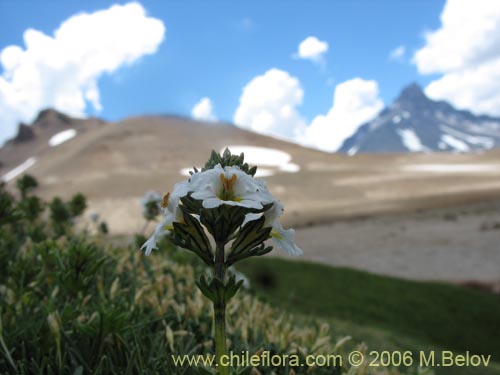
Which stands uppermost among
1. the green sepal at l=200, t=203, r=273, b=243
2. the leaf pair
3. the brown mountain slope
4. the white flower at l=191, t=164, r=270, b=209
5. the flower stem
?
the brown mountain slope

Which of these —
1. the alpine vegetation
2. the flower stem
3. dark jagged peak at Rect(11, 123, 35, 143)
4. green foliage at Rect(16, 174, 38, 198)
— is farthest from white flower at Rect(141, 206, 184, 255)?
dark jagged peak at Rect(11, 123, 35, 143)

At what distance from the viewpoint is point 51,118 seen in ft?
268

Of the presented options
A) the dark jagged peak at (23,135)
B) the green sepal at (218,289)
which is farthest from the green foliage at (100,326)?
the dark jagged peak at (23,135)

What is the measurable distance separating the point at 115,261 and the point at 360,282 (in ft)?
15.7

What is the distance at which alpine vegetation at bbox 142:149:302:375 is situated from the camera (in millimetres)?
924

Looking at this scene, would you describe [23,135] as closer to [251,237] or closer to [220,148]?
[220,148]

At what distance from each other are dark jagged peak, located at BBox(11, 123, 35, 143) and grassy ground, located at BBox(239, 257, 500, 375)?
257 feet

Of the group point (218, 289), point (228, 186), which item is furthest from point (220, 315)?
point (228, 186)

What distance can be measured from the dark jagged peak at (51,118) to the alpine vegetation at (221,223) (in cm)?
8848

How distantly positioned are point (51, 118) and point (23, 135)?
323 inches

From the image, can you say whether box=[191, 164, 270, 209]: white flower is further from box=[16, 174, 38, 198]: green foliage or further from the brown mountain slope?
the brown mountain slope

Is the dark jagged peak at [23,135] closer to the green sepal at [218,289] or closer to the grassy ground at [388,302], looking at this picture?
the grassy ground at [388,302]

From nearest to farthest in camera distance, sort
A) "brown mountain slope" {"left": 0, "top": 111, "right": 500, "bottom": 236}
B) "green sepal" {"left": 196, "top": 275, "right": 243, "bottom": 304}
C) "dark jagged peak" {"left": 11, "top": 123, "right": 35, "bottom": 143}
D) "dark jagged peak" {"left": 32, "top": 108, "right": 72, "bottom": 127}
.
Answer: "green sepal" {"left": 196, "top": 275, "right": 243, "bottom": 304} < "brown mountain slope" {"left": 0, "top": 111, "right": 500, "bottom": 236} < "dark jagged peak" {"left": 11, "top": 123, "right": 35, "bottom": 143} < "dark jagged peak" {"left": 32, "top": 108, "right": 72, "bottom": 127}

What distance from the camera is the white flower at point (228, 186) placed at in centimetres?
95
